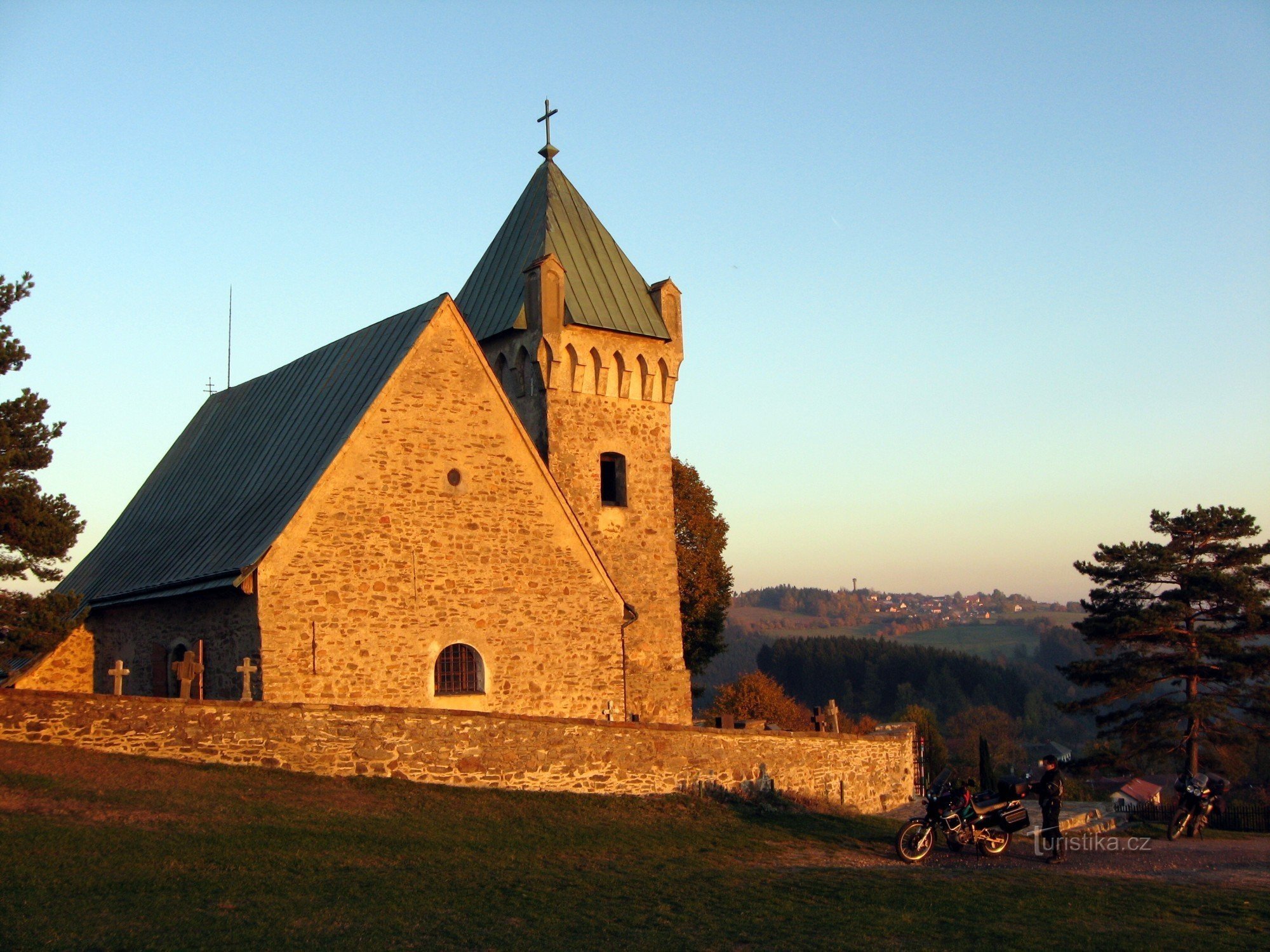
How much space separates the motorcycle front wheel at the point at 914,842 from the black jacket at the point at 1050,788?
1.53 m

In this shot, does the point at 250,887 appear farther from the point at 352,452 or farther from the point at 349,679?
the point at 352,452

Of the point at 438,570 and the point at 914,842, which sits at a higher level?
the point at 438,570

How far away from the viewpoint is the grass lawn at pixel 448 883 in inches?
396

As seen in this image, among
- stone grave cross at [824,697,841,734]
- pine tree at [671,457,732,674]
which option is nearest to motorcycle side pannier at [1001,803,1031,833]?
stone grave cross at [824,697,841,734]

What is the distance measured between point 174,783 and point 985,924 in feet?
31.2

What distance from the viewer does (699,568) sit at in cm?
4088

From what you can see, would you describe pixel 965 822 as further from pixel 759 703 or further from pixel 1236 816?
pixel 759 703

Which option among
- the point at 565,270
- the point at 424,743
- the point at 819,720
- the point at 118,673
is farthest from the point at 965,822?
the point at 565,270

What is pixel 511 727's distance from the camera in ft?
58.4

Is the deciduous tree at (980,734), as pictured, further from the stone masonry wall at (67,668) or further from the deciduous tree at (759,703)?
the stone masonry wall at (67,668)

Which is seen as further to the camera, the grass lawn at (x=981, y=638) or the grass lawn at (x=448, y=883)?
the grass lawn at (x=981, y=638)

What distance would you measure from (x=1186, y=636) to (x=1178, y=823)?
43.7 feet

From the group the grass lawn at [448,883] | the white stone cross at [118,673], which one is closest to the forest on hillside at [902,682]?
the white stone cross at [118,673]

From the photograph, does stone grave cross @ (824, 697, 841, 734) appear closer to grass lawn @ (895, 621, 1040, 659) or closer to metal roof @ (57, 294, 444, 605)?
metal roof @ (57, 294, 444, 605)
